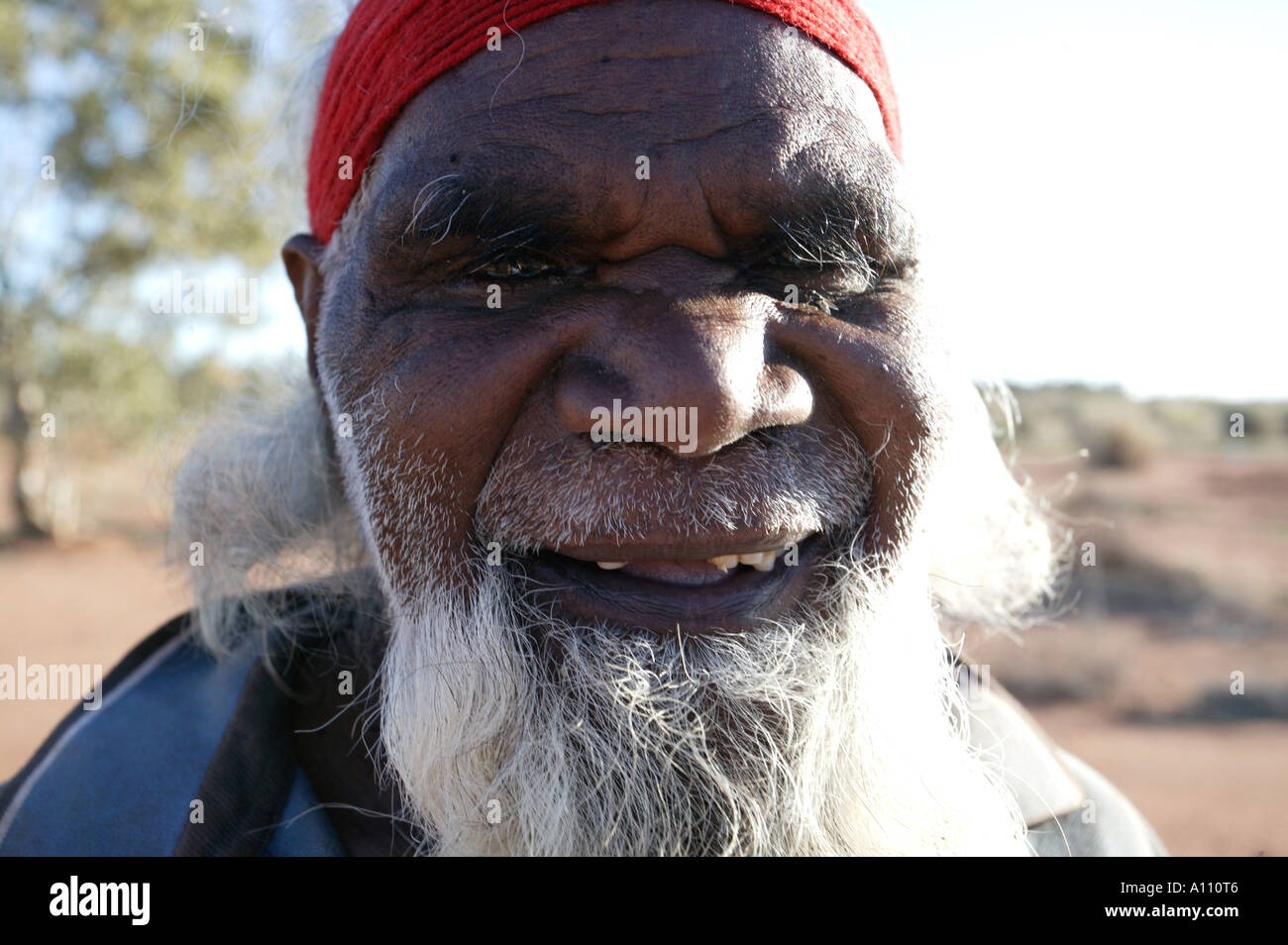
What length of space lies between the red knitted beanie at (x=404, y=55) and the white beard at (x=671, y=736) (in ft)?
2.87

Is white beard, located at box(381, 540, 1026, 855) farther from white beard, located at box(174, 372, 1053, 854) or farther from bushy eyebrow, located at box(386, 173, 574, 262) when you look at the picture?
bushy eyebrow, located at box(386, 173, 574, 262)

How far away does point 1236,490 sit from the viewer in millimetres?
18906

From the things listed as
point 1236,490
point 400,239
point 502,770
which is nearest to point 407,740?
point 502,770

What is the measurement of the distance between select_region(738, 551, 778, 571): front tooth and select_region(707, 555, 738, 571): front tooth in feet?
0.03

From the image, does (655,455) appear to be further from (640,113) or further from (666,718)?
(640,113)

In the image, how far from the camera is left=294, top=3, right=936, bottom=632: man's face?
4.30ft

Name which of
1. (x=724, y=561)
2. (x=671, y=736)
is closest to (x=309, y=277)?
(x=724, y=561)

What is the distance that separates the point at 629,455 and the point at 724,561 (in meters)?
0.23

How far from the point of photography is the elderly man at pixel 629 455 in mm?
1316

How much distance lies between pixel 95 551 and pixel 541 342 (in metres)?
17.8

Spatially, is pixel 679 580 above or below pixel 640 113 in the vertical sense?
below

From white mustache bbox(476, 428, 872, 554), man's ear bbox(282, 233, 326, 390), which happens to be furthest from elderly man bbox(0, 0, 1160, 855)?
man's ear bbox(282, 233, 326, 390)

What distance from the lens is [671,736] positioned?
1320 millimetres
